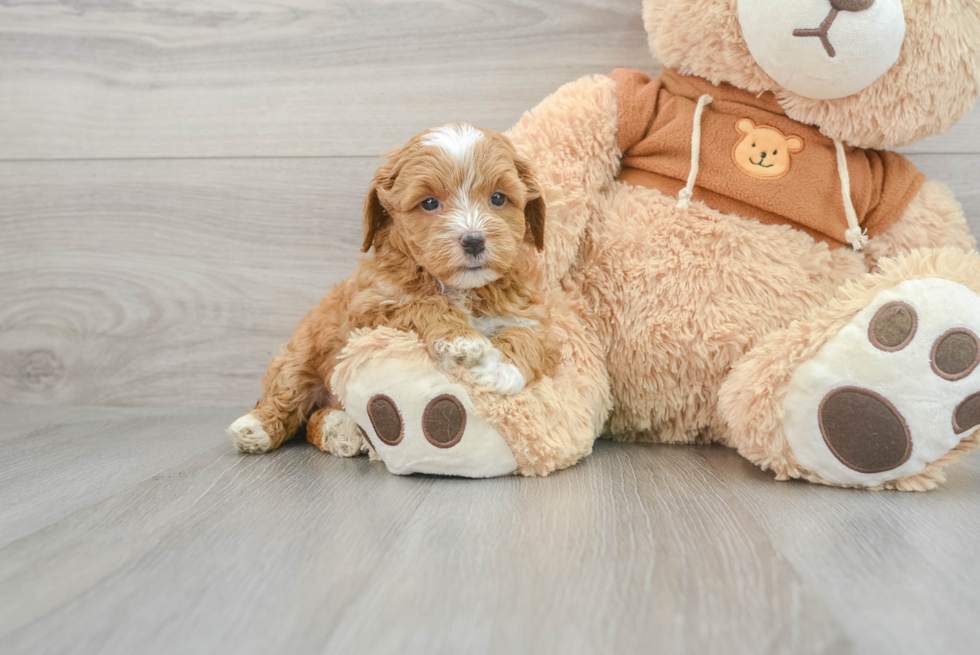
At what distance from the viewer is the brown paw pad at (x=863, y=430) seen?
0.95 metres

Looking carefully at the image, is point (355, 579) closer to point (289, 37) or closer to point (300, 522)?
point (300, 522)

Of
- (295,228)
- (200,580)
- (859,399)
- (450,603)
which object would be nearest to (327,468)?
(200,580)

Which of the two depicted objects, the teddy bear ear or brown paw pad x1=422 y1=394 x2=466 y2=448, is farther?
the teddy bear ear

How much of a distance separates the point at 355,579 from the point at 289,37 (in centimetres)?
125

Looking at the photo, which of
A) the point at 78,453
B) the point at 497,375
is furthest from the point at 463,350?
the point at 78,453

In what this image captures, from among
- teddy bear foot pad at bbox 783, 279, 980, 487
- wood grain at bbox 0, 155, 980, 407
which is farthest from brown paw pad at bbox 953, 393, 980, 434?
wood grain at bbox 0, 155, 980, 407

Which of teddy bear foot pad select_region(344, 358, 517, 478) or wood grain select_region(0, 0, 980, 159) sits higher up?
wood grain select_region(0, 0, 980, 159)

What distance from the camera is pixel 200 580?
73cm

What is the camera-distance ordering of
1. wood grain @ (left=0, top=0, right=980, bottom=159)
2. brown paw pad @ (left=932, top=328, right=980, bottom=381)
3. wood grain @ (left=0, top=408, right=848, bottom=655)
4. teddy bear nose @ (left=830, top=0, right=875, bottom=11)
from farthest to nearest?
wood grain @ (left=0, top=0, right=980, bottom=159), teddy bear nose @ (left=830, top=0, right=875, bottom=11), brown paw pad @ (left=932, top=328, right=980, bottom=381), wood grain @ (left=0, top=408, right=848, bottom=655)

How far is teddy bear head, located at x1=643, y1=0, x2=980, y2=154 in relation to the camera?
1039mm

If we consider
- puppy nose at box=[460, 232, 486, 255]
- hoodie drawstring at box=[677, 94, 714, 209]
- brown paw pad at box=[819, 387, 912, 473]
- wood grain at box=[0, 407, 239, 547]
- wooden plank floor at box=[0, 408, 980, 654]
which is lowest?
wood grain at box=[0, 407, 239, 547]

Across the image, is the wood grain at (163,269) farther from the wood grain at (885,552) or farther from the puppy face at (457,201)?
Answer: the wood grain at (885,552)

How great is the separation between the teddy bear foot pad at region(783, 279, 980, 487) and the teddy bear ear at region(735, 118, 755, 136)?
14.1 inches

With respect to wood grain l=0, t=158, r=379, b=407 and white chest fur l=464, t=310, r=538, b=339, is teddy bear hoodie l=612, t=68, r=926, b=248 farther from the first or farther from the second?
wood grain l=0, t=158, r=379, b=407
